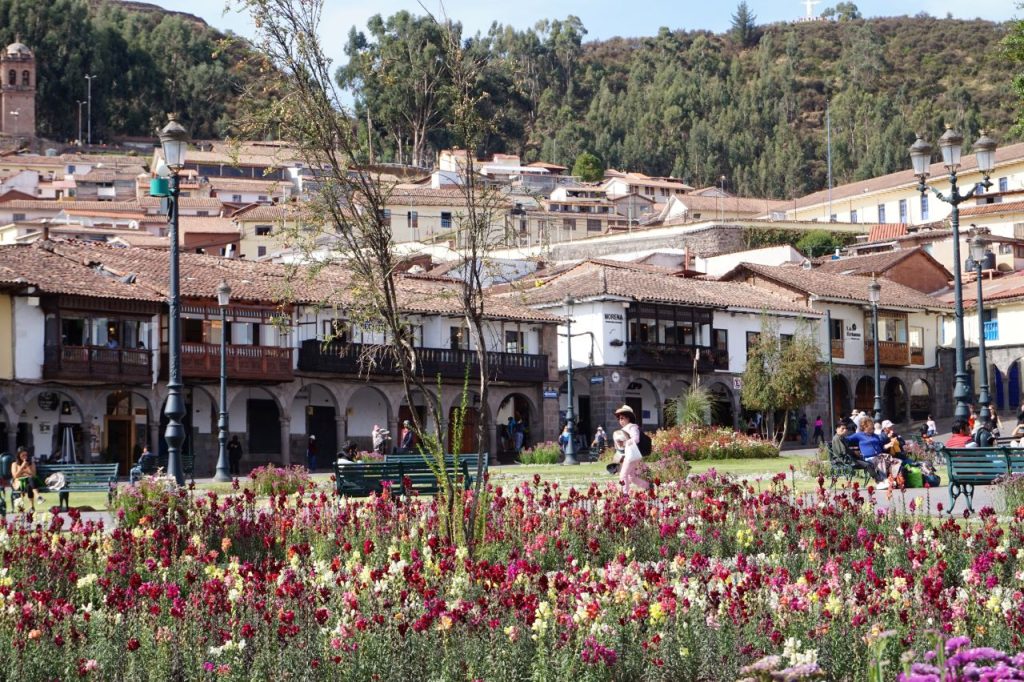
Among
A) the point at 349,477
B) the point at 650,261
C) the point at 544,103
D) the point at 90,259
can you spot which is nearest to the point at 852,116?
the point at 544,103

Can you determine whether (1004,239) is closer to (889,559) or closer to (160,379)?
(160,379)

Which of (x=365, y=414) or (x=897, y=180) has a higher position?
(x=897, y=180)

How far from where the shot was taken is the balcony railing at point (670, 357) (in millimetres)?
55375

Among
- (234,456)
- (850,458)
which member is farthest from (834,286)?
(850,458)

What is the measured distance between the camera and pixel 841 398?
2470 inches

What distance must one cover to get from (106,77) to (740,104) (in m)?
61.1

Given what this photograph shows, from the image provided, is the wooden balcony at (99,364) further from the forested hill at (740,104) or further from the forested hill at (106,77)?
the forested hill at (106,77)

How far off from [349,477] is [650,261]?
59.2 m

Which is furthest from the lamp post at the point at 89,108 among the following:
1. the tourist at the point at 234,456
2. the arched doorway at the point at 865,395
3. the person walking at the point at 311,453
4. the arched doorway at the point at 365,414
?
the tourist at the point at 234,456

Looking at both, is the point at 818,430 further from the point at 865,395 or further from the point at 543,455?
the point at 543,455

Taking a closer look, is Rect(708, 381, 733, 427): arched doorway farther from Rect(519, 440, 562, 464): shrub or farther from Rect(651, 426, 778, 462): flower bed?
Rect(651, 426, 778, 462): flower bed

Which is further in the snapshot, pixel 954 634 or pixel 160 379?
pixel 160 379

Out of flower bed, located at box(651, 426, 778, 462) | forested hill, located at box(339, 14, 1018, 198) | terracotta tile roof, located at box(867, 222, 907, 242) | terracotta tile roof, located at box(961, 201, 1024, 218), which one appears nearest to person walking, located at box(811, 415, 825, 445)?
flower bed, located at box(651, 426, 778, 462)

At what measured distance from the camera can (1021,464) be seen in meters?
18.2
